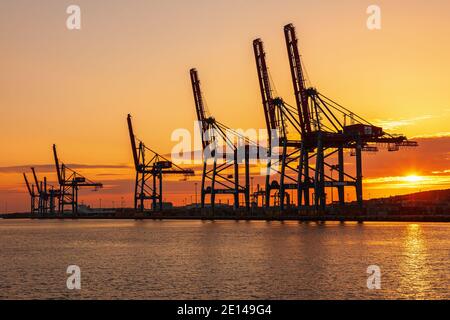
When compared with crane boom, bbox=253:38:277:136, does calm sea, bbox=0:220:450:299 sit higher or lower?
lower

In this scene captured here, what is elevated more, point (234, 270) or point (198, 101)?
point (198, 101)

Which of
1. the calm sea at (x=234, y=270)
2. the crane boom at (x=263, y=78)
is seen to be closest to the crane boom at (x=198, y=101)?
the crane boom at (x=263, y=78)

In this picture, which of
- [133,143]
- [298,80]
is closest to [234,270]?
[298,80]

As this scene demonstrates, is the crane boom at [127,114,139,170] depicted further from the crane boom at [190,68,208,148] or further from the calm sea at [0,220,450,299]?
the calm sea at [0,220,450,299]

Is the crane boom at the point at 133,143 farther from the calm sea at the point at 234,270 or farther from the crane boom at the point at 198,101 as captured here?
the calm sea at the point at 234,270

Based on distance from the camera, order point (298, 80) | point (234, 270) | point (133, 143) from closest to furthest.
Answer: point (234, 270), point (298, 80), point (133, 143)

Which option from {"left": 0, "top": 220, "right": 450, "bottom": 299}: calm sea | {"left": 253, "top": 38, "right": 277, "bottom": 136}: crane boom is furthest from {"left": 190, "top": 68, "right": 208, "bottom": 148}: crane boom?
{"left": 0, "top": 220, "right": 450, "bottom": 299}: calm sea

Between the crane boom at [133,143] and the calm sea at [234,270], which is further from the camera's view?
the crane boom at [133,143]

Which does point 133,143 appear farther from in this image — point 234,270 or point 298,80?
point 234,270

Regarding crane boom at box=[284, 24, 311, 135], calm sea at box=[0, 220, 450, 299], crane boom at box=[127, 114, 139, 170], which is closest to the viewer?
calm sea at box=[0, 220, 450, 299]

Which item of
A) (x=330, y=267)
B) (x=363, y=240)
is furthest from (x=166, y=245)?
(x=330, y=267)
